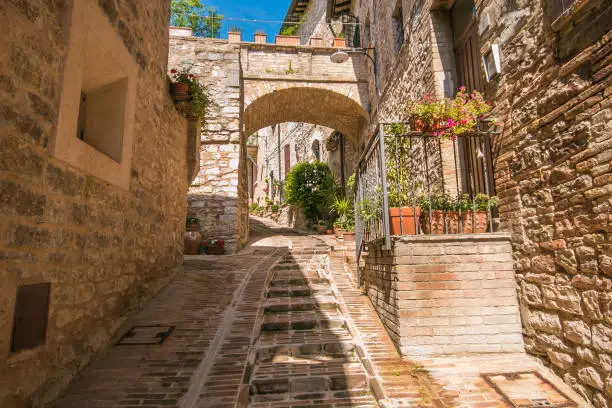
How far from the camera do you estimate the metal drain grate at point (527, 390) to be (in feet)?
8.02

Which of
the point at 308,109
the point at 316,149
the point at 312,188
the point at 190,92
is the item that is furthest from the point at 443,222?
the point at 316,149

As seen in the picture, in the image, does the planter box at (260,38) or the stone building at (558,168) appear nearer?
the stone building at (558,168)

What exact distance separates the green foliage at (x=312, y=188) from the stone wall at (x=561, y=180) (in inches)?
413

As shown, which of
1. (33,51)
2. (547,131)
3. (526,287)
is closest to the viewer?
(33,51)

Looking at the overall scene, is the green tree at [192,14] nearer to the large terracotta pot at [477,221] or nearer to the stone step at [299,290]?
the stone step at [299,290]

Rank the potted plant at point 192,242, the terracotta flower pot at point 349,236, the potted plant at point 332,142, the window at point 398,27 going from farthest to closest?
the potted plant at point 332,142 → the terracotta flower pot at point 349,236 → the potted plant at point 192,242 → the window at point 398,27

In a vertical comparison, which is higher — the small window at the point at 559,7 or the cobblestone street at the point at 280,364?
the small window at the point at 559,7

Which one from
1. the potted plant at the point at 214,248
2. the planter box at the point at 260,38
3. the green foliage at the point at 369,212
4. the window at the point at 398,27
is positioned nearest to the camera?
the green foliage at the point at 369,212

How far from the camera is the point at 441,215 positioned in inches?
149

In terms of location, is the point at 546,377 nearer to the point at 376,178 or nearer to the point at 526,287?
the point at 526,287

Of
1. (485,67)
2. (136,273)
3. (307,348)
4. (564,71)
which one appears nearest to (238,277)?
(136,273)

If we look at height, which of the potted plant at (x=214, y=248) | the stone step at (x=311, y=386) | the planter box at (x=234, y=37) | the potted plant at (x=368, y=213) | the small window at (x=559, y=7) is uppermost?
the planter box at (x=234, y=37)

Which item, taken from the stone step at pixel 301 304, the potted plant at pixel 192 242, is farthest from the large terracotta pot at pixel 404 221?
Result: the potted plant at pixel 192 242

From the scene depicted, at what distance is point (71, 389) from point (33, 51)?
7.61 ft
